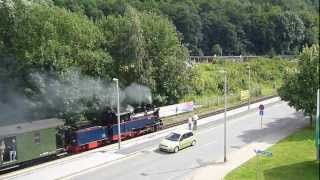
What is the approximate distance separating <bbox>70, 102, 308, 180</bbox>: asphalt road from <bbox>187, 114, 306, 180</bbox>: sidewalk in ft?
2.08

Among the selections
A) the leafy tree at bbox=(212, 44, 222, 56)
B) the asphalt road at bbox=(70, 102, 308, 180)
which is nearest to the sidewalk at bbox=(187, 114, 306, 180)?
the asphalt road at bbox=(70, 102, 308, 180)

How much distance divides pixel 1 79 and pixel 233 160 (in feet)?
73.8

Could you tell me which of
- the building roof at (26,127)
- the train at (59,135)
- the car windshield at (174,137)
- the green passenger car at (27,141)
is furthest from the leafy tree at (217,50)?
the green passenger car at (27,141)

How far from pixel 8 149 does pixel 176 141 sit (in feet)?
41.7

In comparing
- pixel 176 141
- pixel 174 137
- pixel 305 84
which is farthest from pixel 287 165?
pixel 305 84

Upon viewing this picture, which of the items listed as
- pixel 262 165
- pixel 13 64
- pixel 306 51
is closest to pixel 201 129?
pixel 306 51

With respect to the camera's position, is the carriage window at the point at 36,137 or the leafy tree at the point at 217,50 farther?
the leafy tree at the point at 217,50

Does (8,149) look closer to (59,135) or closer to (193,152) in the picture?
(59,135)

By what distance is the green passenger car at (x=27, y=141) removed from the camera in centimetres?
3316

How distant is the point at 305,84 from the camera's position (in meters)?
46.6

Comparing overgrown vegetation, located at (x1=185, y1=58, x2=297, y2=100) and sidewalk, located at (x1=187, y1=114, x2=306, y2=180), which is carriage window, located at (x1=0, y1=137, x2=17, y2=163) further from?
overgrown vegetation, located at (x1=185, y1=58, x2=297, y2=100)

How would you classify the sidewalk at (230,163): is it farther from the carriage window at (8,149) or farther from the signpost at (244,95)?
the signpost at (244,95)

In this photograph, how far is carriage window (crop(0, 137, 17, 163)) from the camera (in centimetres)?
3278

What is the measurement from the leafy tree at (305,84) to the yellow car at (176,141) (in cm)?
1205
